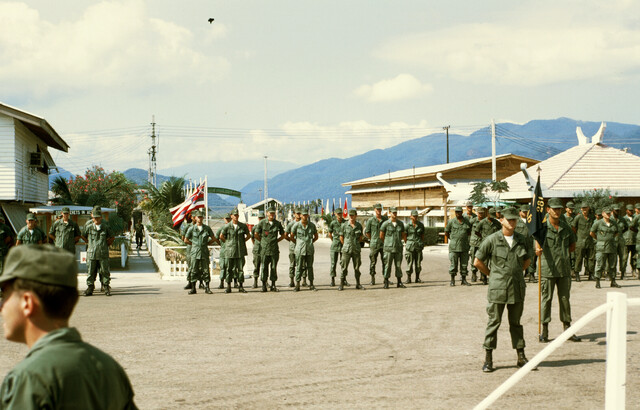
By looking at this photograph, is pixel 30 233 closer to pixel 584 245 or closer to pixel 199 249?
pixel 199 249

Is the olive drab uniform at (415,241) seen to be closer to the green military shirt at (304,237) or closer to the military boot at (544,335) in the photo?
the green military shirt at (304,237)

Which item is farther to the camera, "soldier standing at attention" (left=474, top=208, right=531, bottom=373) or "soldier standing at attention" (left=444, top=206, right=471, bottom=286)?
"soldier standing at attention" (left=444, top=206, right=471, bottom=286)

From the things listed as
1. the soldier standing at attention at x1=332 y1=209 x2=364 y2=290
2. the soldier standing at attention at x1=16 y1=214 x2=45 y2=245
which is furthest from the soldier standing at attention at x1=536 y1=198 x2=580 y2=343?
the soldier standing at attention at x1=16 y1=214 x2=45 y2=245

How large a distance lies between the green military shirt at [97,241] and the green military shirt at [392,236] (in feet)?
24.7

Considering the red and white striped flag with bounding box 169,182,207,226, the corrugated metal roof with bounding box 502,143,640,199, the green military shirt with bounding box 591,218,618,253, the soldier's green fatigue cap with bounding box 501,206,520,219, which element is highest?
the corrugated metal roof with bounding box 502,143,640,199

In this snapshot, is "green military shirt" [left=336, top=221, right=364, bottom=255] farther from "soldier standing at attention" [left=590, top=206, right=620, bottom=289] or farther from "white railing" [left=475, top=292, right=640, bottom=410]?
"white railing" [left=475, top=292, right=640, bottom=410]

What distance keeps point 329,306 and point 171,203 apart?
61.9 ft

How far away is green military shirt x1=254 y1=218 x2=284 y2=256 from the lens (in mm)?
17359

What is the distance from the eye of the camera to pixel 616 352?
3965 mm

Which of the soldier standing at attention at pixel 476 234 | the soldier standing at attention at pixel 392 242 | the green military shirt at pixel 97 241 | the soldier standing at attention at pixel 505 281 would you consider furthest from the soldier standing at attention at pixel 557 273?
the green military shirt at pixel 97 241

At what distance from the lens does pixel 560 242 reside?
409 inches

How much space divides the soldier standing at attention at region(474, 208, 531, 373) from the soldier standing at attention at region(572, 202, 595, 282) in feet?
35.4

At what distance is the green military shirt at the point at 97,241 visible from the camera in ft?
54.3

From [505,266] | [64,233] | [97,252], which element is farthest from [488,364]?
[64,233]
